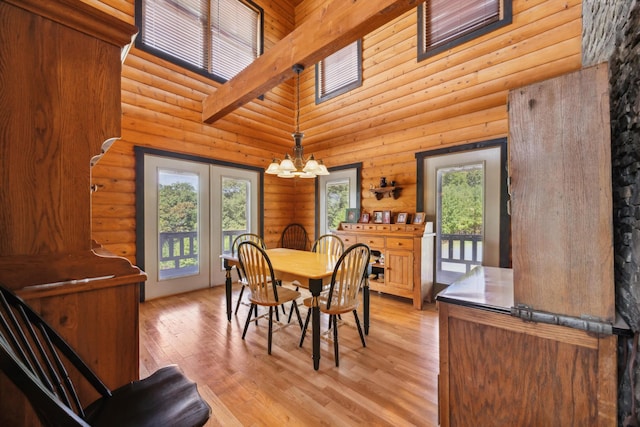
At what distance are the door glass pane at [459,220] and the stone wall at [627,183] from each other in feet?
8.04

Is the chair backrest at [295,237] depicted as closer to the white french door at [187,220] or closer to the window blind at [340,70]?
the white french door at [187,220]

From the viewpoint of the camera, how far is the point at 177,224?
397 cm

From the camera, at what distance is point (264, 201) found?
16.9ft

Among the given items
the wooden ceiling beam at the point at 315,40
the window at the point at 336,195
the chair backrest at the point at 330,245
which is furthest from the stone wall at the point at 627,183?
the window at the point at 336,195

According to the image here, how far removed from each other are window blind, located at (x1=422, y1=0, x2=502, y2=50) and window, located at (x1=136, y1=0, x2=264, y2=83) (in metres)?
2.94

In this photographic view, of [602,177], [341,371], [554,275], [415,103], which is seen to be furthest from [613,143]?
[415,103]

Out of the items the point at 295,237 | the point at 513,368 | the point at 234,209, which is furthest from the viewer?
the point at 295,237

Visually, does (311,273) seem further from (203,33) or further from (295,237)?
(203,33)

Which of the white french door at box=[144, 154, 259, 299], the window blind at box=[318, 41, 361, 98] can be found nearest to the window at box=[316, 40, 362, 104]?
the window blind at box=[318, 41, 361, 98]

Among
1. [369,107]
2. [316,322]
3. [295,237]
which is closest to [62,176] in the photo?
[316,322]

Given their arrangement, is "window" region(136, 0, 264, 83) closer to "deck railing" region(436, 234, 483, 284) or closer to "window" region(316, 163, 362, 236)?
"window" region(316, 163, 362, 236)

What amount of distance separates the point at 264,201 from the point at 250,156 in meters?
0.88

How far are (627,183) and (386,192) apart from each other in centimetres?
331

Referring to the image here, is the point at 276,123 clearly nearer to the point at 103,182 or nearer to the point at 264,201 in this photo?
the point at 264,201
